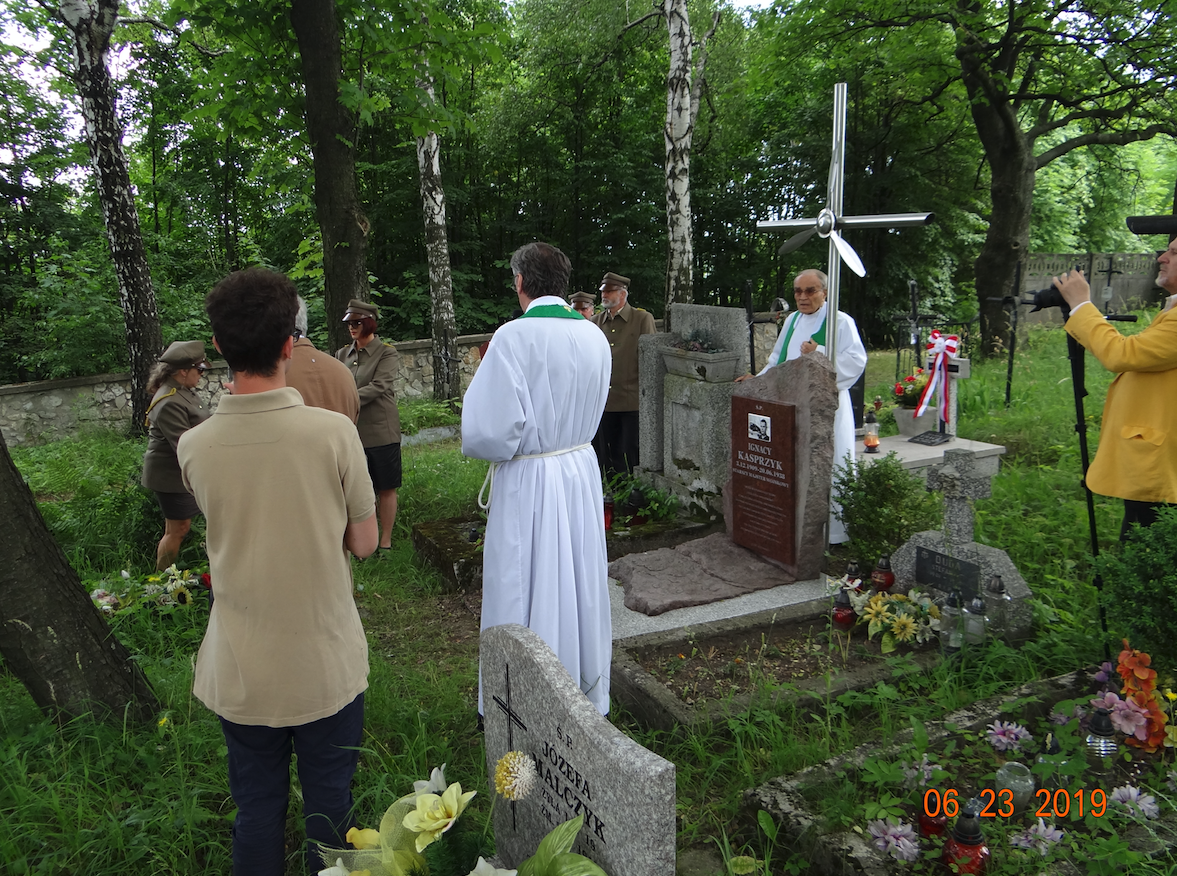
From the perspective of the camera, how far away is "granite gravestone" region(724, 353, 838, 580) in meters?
4.86

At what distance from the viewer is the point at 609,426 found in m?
7.23

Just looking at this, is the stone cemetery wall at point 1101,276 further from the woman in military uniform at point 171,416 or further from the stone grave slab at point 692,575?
the woman in military uniform at point 171,416

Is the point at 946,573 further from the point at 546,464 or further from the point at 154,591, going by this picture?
the point at 154,591

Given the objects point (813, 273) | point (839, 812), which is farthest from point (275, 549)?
point (813, 273)

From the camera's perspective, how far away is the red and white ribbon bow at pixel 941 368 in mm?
7887

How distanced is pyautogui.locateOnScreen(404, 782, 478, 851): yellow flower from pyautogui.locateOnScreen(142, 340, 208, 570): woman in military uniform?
10.6 feet

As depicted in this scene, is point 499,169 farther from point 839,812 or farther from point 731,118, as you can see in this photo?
point 839,812

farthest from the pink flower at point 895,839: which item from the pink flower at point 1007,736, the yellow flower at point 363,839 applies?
the yellow flower at point 363,839

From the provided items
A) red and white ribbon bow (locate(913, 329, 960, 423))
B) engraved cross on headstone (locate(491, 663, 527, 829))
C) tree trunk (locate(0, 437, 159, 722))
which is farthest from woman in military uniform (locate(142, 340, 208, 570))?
red and white ribbon bow (locate(913, 329, 960, 423))

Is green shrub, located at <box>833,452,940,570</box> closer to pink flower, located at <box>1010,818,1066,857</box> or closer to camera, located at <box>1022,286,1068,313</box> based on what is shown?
camera, located at <box>1022,286,1068,313</box>

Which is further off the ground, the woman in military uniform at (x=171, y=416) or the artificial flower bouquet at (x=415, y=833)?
the woman in military uniform at (x=171, y=416)

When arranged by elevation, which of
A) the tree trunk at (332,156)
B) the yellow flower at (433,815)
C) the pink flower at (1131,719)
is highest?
the tree trunk at (332,156)

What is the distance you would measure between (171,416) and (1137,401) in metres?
4.92
